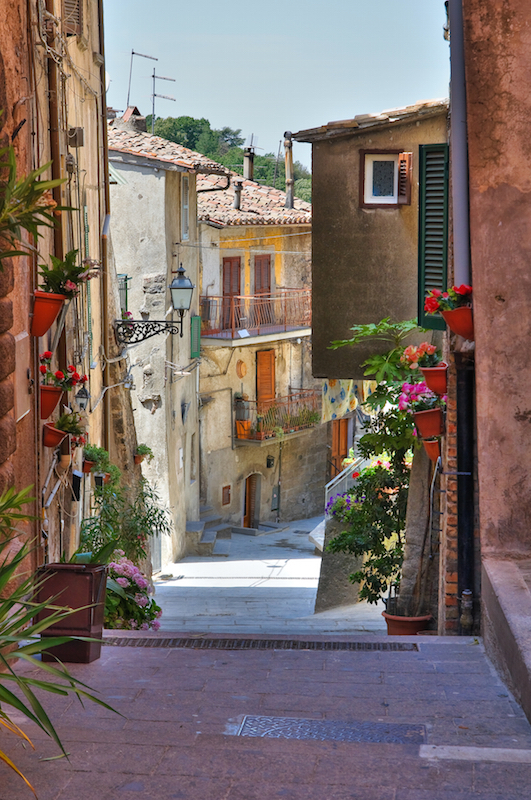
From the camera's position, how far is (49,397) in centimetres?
731

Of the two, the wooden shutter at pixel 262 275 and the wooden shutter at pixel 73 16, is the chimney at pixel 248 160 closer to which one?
the wooden shutter at pixel 262 275

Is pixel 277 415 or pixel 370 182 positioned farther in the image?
pixel 277 415

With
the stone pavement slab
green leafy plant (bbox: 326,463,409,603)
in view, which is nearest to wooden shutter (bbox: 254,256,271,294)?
green leafy plant (bbox: 326,463,409,603)

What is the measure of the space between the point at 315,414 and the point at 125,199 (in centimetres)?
1209

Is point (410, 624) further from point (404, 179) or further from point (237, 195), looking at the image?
point (237, 195)

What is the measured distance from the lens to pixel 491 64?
6461 mm

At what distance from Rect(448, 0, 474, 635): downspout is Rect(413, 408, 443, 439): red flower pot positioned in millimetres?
643

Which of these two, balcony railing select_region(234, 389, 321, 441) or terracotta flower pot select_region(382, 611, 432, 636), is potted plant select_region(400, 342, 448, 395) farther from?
balcony railing select_region(234, 389, 321, 441)

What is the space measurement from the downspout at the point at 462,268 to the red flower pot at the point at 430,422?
0.64 m

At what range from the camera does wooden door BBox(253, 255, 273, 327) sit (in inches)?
1154

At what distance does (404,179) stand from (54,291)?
252 inches

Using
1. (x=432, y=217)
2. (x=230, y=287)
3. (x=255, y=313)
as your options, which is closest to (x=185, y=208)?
(x=230, y=287)

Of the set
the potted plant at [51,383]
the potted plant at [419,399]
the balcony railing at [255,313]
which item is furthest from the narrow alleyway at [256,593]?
the balcony railing at [255,313]

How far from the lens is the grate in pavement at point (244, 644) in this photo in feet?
20.3
